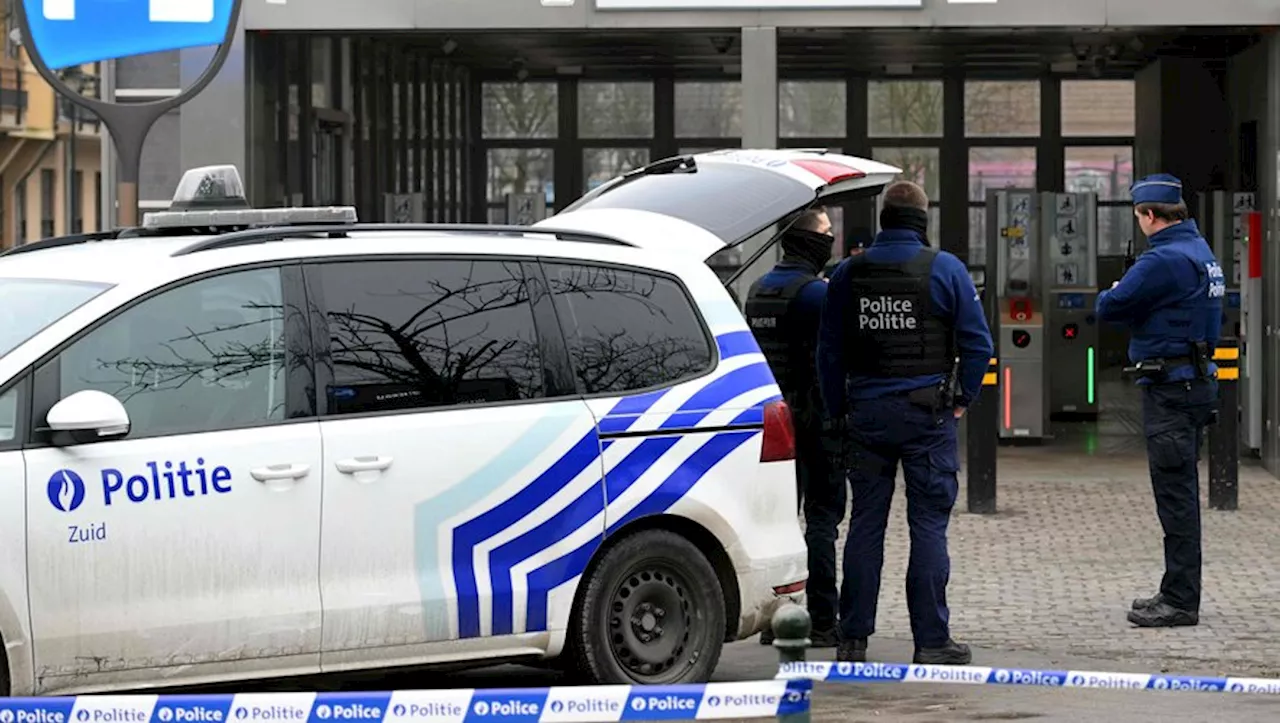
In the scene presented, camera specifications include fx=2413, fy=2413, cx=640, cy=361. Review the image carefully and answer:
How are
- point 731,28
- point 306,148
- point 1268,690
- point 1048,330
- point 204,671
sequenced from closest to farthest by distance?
point 1268,690
point 204,671
point 731,28
point 306,148
point 1048,330

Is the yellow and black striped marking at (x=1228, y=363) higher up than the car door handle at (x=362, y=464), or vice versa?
the yellow and black striped marking at (x=1228, y=363)

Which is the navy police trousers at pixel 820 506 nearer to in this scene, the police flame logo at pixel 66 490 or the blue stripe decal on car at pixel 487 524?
the blue stripe decal on car at pixel 487 524

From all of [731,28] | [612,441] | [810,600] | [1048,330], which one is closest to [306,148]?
[731,28]

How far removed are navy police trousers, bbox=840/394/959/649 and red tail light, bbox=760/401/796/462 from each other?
2.41 ft

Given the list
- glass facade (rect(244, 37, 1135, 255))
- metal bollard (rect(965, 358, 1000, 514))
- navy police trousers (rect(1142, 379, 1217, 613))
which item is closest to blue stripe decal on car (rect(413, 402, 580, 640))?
navy police trousers (rect(1142, 379, 1217, 613))

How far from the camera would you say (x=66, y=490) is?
671 cm

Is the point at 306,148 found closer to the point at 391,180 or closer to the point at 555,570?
the point at 391,180

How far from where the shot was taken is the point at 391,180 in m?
21.2

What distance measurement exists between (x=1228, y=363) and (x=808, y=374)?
589cm

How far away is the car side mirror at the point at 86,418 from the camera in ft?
21.8

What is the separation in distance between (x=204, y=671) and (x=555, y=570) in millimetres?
1249

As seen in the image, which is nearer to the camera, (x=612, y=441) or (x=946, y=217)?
(x=612, y=441)

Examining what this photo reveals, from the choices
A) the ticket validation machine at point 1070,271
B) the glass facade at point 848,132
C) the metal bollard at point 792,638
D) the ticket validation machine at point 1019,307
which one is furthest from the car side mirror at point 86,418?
the glass facade at point 848,132

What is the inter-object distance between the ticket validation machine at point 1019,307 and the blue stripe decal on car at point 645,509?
11.7m
